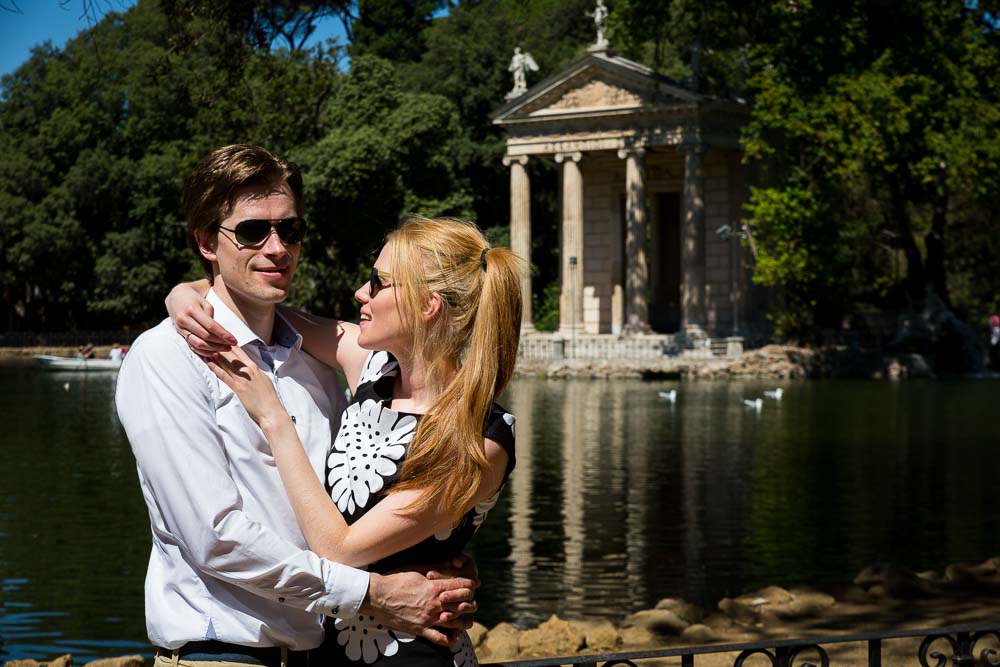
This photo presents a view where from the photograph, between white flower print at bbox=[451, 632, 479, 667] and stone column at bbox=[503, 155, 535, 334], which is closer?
white flower print at bbox=[451, 632, 479, 667]

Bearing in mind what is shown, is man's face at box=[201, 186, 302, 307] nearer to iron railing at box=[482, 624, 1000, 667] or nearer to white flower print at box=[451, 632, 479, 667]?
white flower print at box=[451, 632, 479, 667]

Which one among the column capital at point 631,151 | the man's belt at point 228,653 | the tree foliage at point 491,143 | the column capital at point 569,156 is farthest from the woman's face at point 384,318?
the column capital at point 569,156

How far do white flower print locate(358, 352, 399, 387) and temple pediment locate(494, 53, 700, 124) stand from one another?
46.2 m

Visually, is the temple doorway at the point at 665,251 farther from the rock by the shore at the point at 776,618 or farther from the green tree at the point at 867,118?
the rock by the shore at the point at 776,618

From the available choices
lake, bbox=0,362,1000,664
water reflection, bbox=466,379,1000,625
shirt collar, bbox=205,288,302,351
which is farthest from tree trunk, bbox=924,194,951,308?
shirt collar, bbox=205,288,302,351

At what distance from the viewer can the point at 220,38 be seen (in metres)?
13.4

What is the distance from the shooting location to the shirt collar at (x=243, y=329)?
3.73 meters

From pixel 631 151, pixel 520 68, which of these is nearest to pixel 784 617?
pixel 631 151

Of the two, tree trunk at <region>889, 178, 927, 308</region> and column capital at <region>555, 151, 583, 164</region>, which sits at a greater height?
column capital at <region>555, 151, 583, 164</region>

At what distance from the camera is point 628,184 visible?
55469mm

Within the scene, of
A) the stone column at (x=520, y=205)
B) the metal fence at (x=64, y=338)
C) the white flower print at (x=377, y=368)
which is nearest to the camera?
the white flower print at (x=377, y=368)

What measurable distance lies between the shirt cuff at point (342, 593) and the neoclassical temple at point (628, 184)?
46.3m

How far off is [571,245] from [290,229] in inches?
2106

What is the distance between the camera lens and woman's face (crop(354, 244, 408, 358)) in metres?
3.68
